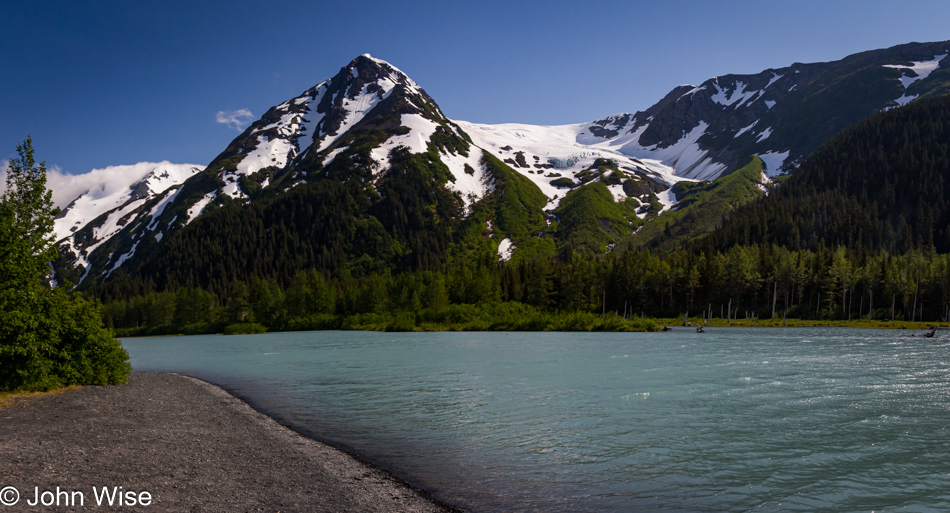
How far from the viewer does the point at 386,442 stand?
19391mm

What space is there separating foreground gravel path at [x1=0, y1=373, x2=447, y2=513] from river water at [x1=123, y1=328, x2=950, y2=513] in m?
1.62

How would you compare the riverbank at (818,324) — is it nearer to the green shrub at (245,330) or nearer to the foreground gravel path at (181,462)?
the green shrub at (245,330)

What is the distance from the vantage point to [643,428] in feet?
69.2

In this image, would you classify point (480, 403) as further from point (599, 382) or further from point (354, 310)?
point (354, 310)

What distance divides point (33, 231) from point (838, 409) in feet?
127

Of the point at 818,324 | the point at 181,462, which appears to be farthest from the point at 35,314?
the point at 818,324

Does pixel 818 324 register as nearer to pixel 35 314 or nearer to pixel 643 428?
pixel 643 428

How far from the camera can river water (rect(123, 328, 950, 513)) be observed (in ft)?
45.9

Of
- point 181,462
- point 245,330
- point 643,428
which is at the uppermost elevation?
point 181,462

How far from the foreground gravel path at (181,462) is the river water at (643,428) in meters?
1.62

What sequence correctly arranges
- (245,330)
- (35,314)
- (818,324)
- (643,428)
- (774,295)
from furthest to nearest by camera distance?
(245,330) → (774,295) → (818,324) → (35,314) → (643,428)

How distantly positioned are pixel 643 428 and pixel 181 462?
15832 millimetres

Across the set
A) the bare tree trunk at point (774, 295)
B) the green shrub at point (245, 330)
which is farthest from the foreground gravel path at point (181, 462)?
the bare tree trunk at point (774, 295)

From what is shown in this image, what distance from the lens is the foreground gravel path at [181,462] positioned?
40.0 feet
